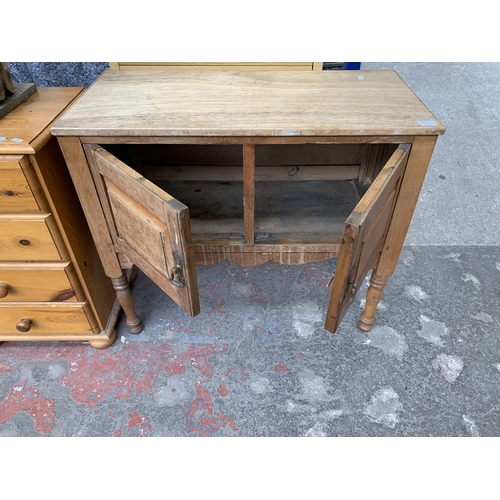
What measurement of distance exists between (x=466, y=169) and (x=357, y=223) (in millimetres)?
1964

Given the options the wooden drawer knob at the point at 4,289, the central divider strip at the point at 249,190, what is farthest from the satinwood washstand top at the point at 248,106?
the wooden drawer knob at the point at 4,289

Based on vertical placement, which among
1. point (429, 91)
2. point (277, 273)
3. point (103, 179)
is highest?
point (103, 179)

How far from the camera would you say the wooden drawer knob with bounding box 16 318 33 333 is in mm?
1336

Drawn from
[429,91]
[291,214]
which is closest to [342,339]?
[291,214]

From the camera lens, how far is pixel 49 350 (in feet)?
4.93

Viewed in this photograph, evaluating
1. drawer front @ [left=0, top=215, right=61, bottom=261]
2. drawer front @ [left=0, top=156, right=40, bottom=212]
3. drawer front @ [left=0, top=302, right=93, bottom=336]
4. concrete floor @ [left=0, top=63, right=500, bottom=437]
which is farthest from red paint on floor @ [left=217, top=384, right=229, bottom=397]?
drawer front @ [left=0, top=156, right=40, bottom=212]

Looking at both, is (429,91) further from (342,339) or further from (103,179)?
(103,179)

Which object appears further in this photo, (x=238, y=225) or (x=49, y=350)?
(x=49, y=350)

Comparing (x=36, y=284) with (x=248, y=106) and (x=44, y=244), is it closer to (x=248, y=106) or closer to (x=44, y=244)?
(x=44, y=244)

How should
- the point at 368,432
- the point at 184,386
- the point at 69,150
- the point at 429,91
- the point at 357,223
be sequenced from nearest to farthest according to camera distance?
1. the point at 357,223
2. the point at 69,150
3. the point at 368,432
4. the point at 184,386
5. the point at 429,91

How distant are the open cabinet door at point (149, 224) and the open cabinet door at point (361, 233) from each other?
0.36 meters

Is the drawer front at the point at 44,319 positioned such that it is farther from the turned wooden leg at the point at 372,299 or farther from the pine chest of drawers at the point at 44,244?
the turned wooden leg at the point at 372,299

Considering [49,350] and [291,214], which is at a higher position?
[291,214]

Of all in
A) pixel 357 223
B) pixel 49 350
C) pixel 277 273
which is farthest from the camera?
pixel 277 273
